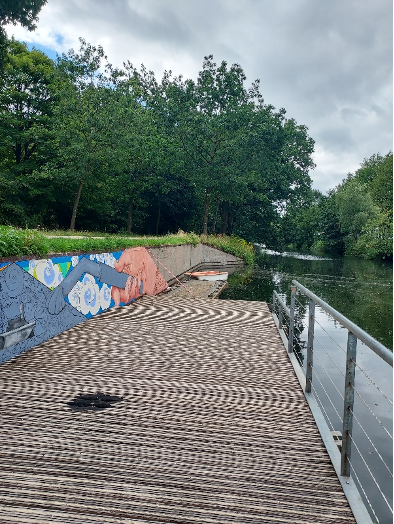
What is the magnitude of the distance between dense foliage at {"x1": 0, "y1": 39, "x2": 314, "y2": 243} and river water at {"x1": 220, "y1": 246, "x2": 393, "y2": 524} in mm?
11701

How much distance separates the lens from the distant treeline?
21422 mm

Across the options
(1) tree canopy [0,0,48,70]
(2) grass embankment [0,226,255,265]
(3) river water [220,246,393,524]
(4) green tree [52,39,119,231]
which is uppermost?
(1) tree canopy [0,0,48,70]

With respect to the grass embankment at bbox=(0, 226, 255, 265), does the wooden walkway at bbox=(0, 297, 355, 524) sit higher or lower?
lower

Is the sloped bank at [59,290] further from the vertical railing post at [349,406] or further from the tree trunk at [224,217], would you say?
the tree trunk at [224,217]

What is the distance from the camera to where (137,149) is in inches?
992

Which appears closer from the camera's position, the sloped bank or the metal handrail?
the metal handrail

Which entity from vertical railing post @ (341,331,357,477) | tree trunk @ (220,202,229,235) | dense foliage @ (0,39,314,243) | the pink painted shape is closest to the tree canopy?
dense foliage @ (0,39,314,243)

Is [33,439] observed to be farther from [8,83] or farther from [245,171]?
[245,171]

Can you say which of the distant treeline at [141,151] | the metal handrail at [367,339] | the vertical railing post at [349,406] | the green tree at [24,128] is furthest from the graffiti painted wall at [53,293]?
the green tree at [24,128]

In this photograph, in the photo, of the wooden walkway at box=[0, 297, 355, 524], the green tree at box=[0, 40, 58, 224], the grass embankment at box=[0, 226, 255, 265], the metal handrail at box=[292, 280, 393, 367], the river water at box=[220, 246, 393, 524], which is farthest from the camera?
the green tree at box=[0, 40, 58, 224]

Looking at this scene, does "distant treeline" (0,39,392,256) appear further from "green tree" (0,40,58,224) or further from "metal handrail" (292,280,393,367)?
"metal handrail" (292,280,393,367)

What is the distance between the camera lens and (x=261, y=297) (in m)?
15.2

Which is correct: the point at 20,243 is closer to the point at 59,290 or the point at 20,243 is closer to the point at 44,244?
the point at 44,244

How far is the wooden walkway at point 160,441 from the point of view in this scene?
6.81 feet
